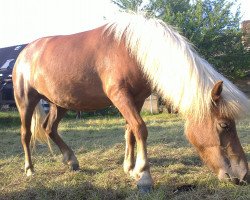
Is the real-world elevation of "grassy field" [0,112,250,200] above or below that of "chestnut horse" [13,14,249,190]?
below

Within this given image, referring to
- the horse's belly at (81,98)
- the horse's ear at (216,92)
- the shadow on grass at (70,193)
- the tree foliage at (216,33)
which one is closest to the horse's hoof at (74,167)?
the horse's belly at (81,98)

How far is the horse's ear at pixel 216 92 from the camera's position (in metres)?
2.90

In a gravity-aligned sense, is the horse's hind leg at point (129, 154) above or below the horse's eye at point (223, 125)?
below

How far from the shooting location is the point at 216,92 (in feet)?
9.74

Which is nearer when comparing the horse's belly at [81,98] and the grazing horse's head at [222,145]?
the grazing horse's head at [222,145]

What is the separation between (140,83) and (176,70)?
1.54ft

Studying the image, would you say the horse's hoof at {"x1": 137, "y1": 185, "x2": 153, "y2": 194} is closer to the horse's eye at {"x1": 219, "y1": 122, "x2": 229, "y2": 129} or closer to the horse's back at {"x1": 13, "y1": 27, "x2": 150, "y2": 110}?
the horse's eye at {"x1": 219, "y1": 122, "x2": 229, "y2": 129}

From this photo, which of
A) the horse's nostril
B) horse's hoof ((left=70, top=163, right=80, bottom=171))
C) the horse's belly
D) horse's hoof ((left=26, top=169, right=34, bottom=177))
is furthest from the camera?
horse's hoof ((left=70, top=163, right=80, bottom=171))

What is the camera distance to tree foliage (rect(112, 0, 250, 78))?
61.1 feet

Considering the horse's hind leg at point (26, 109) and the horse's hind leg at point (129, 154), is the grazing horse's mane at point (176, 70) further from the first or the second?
the horse's hind leg at point (26, 109)

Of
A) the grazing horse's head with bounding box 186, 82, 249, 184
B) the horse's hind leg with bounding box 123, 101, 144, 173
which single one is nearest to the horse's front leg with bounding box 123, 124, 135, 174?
the horse's hind leg with bounding box 123, 101, 144, 173

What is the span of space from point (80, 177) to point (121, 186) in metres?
0.71

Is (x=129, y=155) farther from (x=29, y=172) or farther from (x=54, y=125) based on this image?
(x=54, y=125)

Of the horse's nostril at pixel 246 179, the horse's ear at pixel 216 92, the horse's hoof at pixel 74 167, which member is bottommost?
the horse's hoof at pixel 74 167
